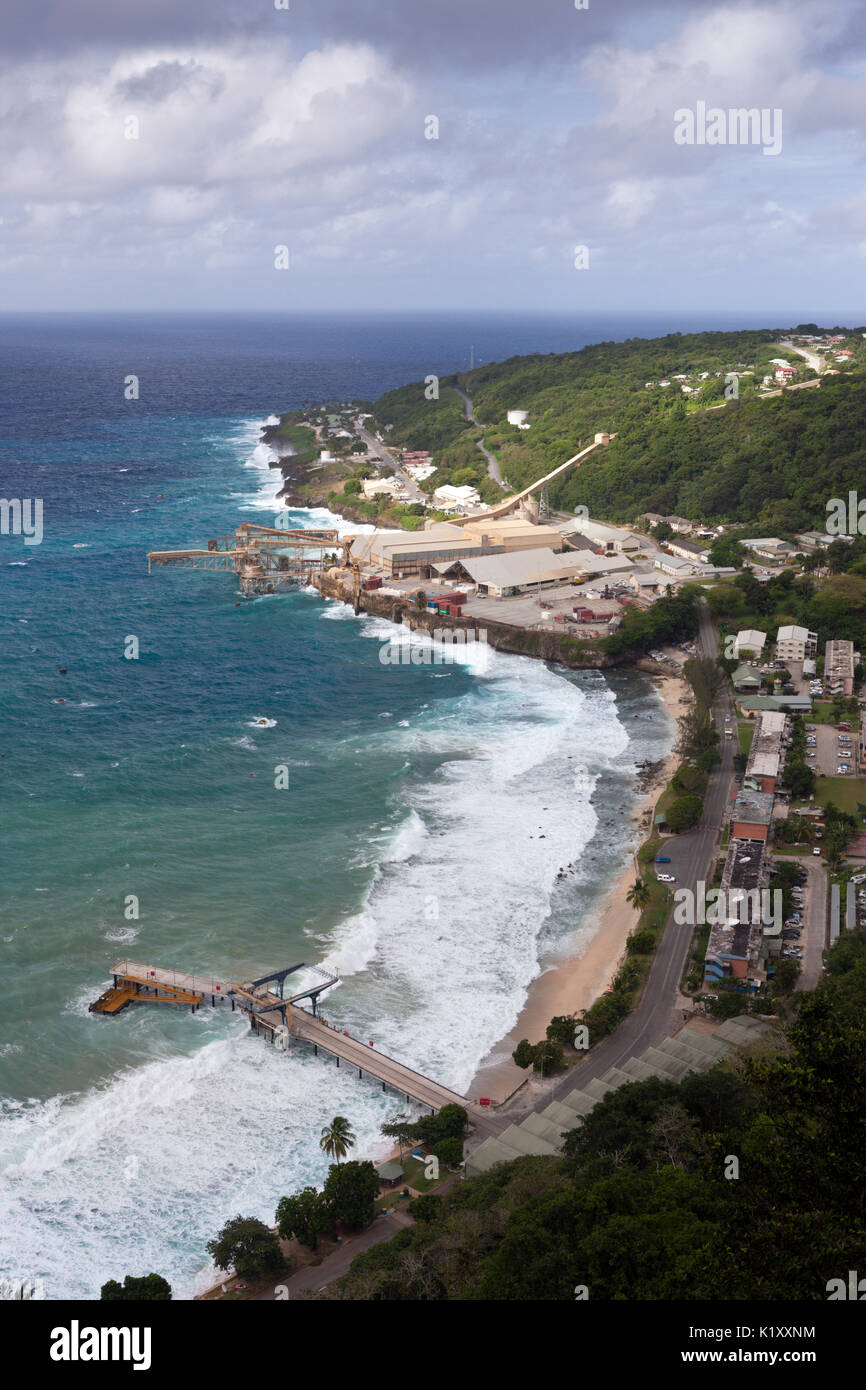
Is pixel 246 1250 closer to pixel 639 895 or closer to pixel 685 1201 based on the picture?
pixel 685 1201

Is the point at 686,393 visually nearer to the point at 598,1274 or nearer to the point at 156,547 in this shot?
the point at 156,547

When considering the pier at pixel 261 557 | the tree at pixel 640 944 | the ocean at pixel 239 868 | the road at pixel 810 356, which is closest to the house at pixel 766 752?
the ocean at pixel 239 868

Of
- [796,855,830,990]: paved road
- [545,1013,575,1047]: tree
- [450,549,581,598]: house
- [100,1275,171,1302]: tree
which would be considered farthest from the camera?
[450,549,581,598]: house

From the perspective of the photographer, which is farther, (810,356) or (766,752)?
(810,356)

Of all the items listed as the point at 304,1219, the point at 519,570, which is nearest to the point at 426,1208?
the point at 304,1219

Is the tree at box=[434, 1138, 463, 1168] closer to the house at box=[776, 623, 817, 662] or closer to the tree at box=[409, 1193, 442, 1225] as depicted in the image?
the tree at box=[409, 1193, 442, 1225]

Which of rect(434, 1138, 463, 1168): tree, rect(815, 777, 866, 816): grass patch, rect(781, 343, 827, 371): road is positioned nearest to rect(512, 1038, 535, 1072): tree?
rect(434, 1138, 463, 1168): tree

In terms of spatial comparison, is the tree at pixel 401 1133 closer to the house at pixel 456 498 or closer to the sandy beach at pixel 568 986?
the sandy beach at pixel 568 986

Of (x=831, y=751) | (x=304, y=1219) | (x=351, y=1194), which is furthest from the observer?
(x=831, y=751)
